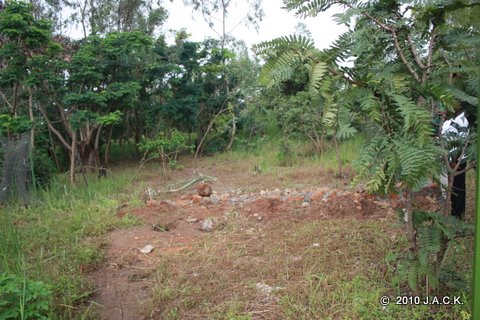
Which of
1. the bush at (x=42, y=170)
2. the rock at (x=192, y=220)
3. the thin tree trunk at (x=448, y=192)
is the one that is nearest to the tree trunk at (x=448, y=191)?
the thin tree trunk at (x=448, y=192)

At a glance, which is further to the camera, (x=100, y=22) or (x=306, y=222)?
(x=100, y=22)

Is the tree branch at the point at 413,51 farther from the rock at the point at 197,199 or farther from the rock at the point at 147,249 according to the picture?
the rock at the point at 197,199

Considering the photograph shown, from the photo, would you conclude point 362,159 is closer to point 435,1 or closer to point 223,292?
point 435,1

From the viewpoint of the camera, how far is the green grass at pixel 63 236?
6.99ft

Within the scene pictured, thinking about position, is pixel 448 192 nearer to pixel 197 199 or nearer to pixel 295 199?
pixel 295 199

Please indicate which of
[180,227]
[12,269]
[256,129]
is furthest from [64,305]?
[256,129]

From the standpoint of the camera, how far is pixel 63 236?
2982 millimetres

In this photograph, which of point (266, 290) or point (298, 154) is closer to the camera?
point (266, 290)

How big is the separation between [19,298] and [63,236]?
144 cm

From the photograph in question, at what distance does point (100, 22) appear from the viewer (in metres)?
8.44

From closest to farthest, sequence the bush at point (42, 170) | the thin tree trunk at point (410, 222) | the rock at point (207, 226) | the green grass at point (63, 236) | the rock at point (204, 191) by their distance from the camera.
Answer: the thin tree trunk at point (410, 222) < the green grass at point (63, 236) < the rock at point (207, 226) < the rock at point (204, 191) < the bush at point (42, 170)

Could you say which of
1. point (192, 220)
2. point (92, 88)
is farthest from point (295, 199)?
point (92, 88)

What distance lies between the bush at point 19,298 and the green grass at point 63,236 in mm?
277

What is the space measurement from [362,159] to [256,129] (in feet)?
26.4
